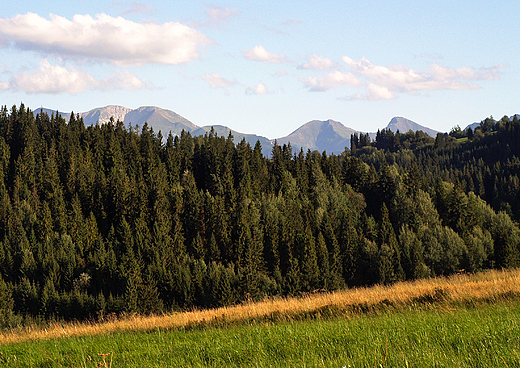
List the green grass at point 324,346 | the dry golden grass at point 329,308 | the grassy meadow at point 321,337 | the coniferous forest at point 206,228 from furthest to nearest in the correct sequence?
the coniferous forest at point 206,228, the dry golden grass at point 329,308, the grassy meadow at point 321,337, the green grass at point 324,346

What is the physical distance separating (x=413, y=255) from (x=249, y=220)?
146 ft

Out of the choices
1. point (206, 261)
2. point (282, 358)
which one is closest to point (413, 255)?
point (206, 261)

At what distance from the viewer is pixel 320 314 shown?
50.1 feet

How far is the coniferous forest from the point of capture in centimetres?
10144

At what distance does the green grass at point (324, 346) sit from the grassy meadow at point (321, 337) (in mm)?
26

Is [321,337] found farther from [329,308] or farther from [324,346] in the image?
[329,308]

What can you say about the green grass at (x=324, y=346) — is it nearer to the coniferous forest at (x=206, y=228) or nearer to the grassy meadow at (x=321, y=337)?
the grassy meadow at (x=321, y=337)

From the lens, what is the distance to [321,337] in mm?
10664

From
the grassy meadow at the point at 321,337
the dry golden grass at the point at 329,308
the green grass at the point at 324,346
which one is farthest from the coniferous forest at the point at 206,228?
the green grass at the point at 324,346

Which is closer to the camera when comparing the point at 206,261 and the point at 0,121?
the point at 206,261

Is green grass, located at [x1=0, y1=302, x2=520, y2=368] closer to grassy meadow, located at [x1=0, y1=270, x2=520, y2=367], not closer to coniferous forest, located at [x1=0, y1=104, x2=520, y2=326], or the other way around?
grassy meadow, located at [x1=0, y1=270, x2=520, y2=367]

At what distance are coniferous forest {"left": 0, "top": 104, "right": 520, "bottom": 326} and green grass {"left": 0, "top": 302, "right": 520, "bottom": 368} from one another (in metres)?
77.9

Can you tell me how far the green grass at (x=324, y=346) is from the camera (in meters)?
8.24

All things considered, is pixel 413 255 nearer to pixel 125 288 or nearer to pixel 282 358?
pixel 125 288
